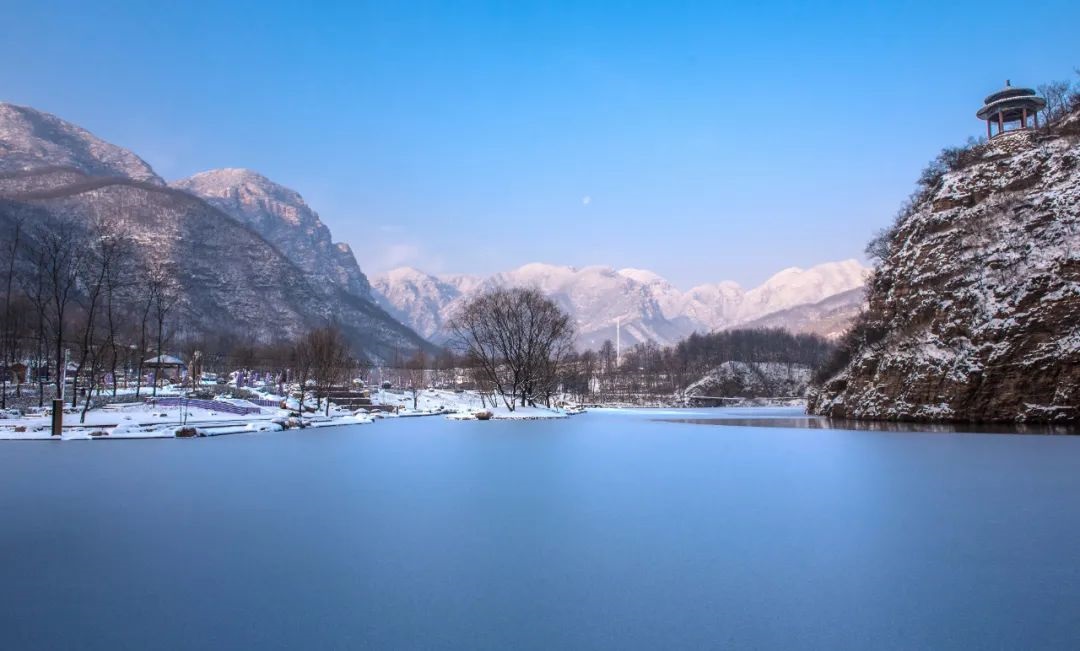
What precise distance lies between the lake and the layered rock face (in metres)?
19.4

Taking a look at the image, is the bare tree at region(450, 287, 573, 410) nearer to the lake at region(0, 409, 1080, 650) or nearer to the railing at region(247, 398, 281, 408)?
the railing at region(247, 398, 281, 408)

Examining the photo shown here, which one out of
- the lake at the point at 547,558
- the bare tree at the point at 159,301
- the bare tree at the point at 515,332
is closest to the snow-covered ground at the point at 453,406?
the bare tree at the point at 515,332

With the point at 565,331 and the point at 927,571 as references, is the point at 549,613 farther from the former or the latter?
the point at 565,331

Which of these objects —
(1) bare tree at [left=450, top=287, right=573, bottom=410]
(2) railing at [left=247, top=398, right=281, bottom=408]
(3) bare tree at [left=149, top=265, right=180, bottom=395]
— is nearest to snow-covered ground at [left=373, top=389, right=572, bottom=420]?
(1) bare tree at [left=450, top=287, right=573, bottom=410]

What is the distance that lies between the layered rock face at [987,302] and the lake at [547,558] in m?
19.4

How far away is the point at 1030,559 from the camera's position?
7145mm

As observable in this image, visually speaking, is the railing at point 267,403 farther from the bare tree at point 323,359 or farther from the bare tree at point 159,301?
the bare tree at point 159,301

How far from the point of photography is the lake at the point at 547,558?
5.20 metres

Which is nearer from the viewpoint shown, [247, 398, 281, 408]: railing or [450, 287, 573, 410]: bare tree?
[247, 398, 281, 408]: railing

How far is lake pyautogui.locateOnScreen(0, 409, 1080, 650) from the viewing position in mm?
5199

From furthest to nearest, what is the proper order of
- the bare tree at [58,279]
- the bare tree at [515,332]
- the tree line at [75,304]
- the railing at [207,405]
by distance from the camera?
1. the bare tree at [515,332]
2. the tree line at [75,304]
3. the railing at [207,405]
4. the bare tree at [58,279]

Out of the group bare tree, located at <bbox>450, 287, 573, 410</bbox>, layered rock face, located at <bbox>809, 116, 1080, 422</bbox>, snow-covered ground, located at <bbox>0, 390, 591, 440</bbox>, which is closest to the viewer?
snow-covered ground, located at <bbox>0, 390, 591, 440</bbox>

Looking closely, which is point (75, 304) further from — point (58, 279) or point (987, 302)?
point (987, 302)

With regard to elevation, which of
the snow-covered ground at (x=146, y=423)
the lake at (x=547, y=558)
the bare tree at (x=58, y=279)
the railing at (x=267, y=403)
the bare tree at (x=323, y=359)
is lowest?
the lake at (x=547, y=558)
